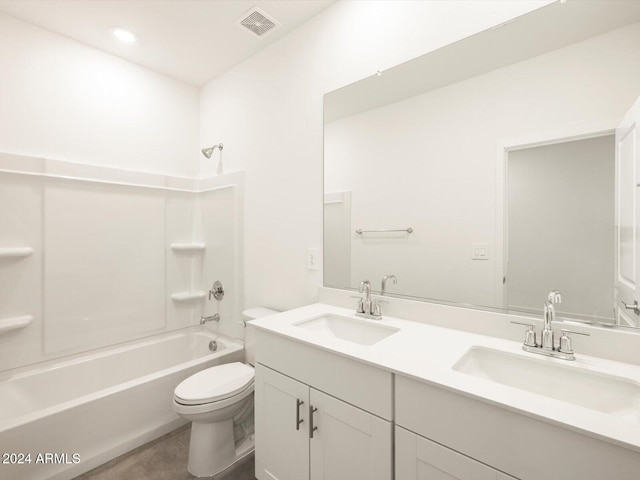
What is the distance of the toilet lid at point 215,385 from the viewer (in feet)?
5.19

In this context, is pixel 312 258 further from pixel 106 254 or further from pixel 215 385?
pixel 106 254

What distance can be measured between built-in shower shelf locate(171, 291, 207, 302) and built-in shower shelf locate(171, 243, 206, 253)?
14.9 inches

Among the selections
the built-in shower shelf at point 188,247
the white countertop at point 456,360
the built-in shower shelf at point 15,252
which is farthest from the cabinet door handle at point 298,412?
the built-in shower shelf at point 15,252

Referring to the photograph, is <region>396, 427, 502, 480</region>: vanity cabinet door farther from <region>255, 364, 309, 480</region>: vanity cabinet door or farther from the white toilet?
the white toilet

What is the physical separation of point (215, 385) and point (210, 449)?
322mm

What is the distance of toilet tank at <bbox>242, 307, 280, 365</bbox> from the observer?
2078 millimetres

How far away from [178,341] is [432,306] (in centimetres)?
217

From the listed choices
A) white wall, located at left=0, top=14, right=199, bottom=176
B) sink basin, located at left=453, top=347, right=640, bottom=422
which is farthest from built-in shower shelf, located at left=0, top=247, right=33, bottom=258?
sink basin, located at left=453, top=347, right=640, bottom=422

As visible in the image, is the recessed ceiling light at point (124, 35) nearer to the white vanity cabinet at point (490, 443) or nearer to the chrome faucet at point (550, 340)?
the white vanity cabinet at point (490, 443)

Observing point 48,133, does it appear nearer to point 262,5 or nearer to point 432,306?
point 262,5

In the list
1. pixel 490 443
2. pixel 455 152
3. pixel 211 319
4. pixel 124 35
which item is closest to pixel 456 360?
pixel 490 443

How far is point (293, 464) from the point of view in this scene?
50.3 inches

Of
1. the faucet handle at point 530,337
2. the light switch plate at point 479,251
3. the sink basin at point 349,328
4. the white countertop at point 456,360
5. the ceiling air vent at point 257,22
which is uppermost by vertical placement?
the ceiling air vent at point 257,22

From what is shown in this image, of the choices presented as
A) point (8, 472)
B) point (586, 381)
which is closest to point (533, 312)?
point (586, 381)
